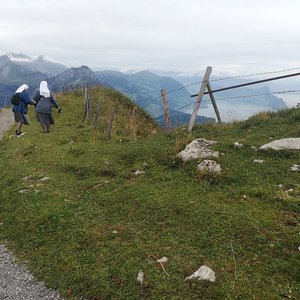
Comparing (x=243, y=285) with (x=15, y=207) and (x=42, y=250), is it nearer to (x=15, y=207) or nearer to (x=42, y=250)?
(x=42, y=250)

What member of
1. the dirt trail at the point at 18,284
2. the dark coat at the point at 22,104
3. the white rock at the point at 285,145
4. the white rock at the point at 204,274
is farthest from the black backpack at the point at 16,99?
the white rock at the point at 204,274

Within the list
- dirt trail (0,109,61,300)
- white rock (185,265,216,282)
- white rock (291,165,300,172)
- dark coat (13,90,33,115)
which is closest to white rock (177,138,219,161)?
white rock (291,165,300,172)

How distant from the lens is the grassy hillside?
559 cm

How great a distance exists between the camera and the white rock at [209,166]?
924 centimetres

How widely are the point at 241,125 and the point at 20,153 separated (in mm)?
8929

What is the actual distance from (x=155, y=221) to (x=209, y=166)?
8.49 feet

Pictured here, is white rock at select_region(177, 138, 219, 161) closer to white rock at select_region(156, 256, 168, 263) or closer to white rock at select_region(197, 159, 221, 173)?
white rock at select_region(197, 159, 221, 173)

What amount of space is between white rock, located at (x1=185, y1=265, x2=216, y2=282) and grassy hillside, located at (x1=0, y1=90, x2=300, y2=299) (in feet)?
0.32

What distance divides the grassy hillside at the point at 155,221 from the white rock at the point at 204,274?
0.32ft

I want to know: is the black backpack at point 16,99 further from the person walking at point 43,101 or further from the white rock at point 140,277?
the white rock at point 140,277

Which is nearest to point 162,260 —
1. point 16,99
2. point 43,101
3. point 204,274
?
point 204,274

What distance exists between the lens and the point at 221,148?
11086 millimetres

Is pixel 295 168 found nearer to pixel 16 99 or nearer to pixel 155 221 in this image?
pixel 155 221

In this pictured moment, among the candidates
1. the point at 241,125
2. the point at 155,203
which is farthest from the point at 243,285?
the point at 241,125
